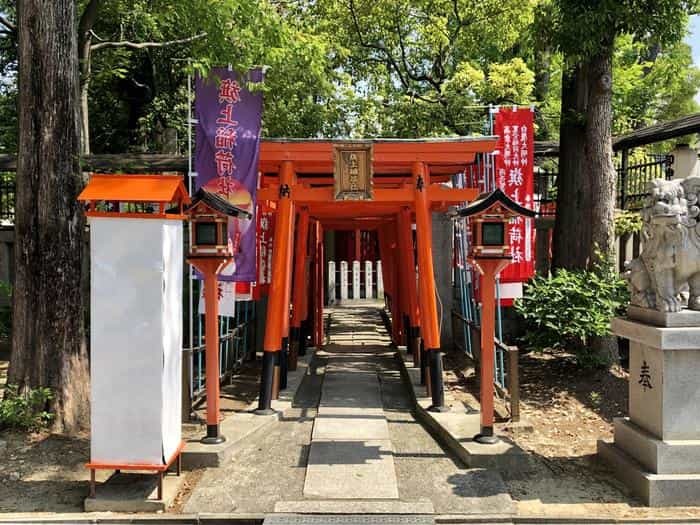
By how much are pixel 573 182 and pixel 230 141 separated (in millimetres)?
5648

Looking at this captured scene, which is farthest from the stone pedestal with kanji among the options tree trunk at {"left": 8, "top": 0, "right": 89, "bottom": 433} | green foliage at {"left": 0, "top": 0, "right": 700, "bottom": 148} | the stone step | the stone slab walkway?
tree trunk at {"left": 8, "top": 0, "right": 89, "bottom": 433}

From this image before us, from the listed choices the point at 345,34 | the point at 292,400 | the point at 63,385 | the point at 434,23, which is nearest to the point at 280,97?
the point at 345,34

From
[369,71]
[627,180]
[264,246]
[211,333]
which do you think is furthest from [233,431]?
[627,180]

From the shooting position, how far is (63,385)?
6156 millimetres

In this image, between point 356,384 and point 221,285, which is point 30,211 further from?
point 356,384

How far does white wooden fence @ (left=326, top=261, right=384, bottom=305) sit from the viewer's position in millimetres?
20453

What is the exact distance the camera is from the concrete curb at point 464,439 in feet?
18.0

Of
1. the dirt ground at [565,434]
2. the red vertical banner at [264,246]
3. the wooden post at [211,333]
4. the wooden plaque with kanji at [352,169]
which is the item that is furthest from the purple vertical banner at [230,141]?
the dirt ground at [565,434]

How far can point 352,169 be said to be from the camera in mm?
7066

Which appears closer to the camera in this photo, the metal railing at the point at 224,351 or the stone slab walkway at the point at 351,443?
the stone slab walkway at the point at 351,443

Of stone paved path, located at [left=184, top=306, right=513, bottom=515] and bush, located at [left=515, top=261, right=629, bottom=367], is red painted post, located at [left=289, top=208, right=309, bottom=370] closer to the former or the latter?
stone paved path, located at [left=184, top=306, right=513, bottom=515]

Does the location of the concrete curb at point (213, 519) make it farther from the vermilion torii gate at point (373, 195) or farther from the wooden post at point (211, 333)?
the vermilion torii gate at point (373, 195)

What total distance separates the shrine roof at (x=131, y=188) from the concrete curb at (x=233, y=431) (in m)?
2.56

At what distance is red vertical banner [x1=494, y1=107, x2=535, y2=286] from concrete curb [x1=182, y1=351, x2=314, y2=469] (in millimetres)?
4260
